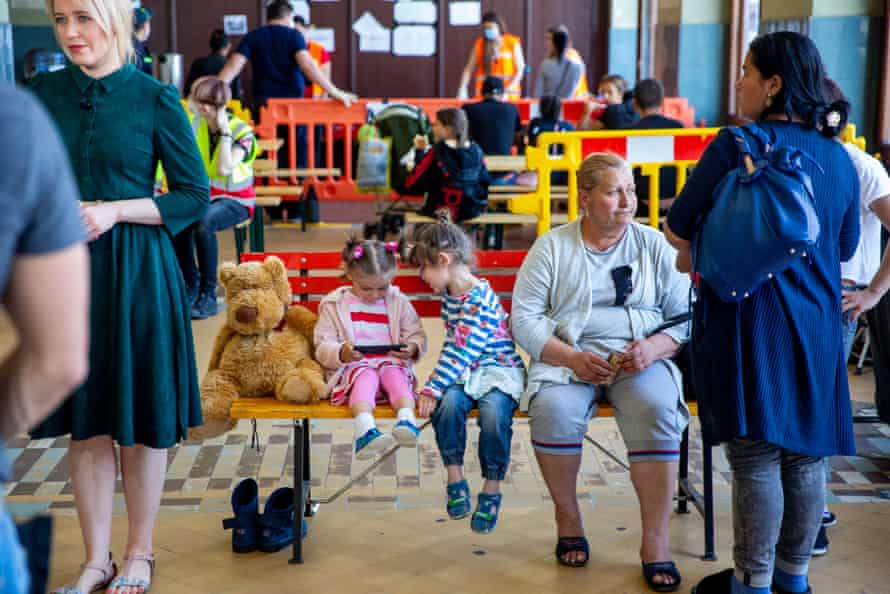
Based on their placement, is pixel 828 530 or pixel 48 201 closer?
pixel 48 201

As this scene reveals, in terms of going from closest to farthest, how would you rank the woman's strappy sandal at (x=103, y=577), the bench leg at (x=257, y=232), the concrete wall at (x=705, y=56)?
1. the woman's strappy sandal at (x=103, y=577)
2. the bench leg at (x=257, y=232)
3. the concrete wall at (x=705, y=56)

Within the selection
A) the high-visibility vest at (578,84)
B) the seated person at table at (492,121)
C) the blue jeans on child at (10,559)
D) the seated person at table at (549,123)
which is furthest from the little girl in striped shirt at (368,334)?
the high-visibility vest at (578,84)

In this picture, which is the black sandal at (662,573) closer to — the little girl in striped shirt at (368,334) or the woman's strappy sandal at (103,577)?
the little girl in striped shirt at (368,334)

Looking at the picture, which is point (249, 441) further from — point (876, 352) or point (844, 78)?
point (844, 78)

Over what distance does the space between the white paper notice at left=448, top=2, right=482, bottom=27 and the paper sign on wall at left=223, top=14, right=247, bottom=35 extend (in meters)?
3.08

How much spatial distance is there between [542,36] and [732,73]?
550cm

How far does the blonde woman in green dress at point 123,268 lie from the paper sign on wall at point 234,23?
14.8 meters

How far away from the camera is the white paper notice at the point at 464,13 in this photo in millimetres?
17875

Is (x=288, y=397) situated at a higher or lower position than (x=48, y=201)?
lower

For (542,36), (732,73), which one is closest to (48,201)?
(732,73)

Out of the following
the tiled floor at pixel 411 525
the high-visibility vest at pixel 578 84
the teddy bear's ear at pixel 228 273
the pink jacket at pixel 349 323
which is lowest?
the tiled floor at pixel 411 525

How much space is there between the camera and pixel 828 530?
4.25 m

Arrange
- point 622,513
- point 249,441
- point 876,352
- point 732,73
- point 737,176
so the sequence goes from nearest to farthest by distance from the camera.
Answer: point 737,176
point 622,513
point 876,352
point 249,441
point 732,73

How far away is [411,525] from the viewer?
14.2ft
